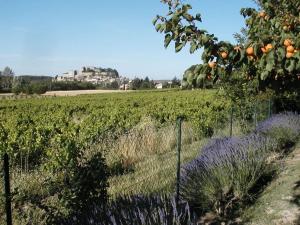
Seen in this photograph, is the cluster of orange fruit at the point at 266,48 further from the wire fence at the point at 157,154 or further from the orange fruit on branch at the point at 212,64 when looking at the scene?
the wire fence at the point at 157,154

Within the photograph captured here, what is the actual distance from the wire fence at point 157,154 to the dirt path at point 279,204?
112cm

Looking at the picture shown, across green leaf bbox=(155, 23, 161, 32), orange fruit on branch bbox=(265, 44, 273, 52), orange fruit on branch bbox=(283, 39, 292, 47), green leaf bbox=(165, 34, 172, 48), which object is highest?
green leaf bbox=(155, 23, 161, 32)

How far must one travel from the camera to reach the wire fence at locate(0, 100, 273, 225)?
24.0 feet

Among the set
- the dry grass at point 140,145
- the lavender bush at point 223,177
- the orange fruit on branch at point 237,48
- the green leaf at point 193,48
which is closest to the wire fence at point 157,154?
the dry grass at point 140,145

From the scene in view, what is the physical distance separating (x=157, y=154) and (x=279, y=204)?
5.66m

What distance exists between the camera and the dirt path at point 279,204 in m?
5.71

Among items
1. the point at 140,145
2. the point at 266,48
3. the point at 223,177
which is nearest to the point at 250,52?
the point at 266,48

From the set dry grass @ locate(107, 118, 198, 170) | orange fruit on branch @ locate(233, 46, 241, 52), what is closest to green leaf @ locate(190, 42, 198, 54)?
orange fruit on branch @ locate(233, 46, 241, 52)

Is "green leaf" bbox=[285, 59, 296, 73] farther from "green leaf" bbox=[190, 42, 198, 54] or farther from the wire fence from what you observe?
the wire fence

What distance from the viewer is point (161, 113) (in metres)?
20.6

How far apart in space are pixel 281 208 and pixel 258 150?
5.91 ft

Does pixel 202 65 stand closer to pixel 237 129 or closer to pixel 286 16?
pixel 286 16

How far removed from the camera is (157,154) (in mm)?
11727

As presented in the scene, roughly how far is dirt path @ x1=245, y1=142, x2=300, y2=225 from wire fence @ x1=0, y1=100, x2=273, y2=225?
1122 mm
